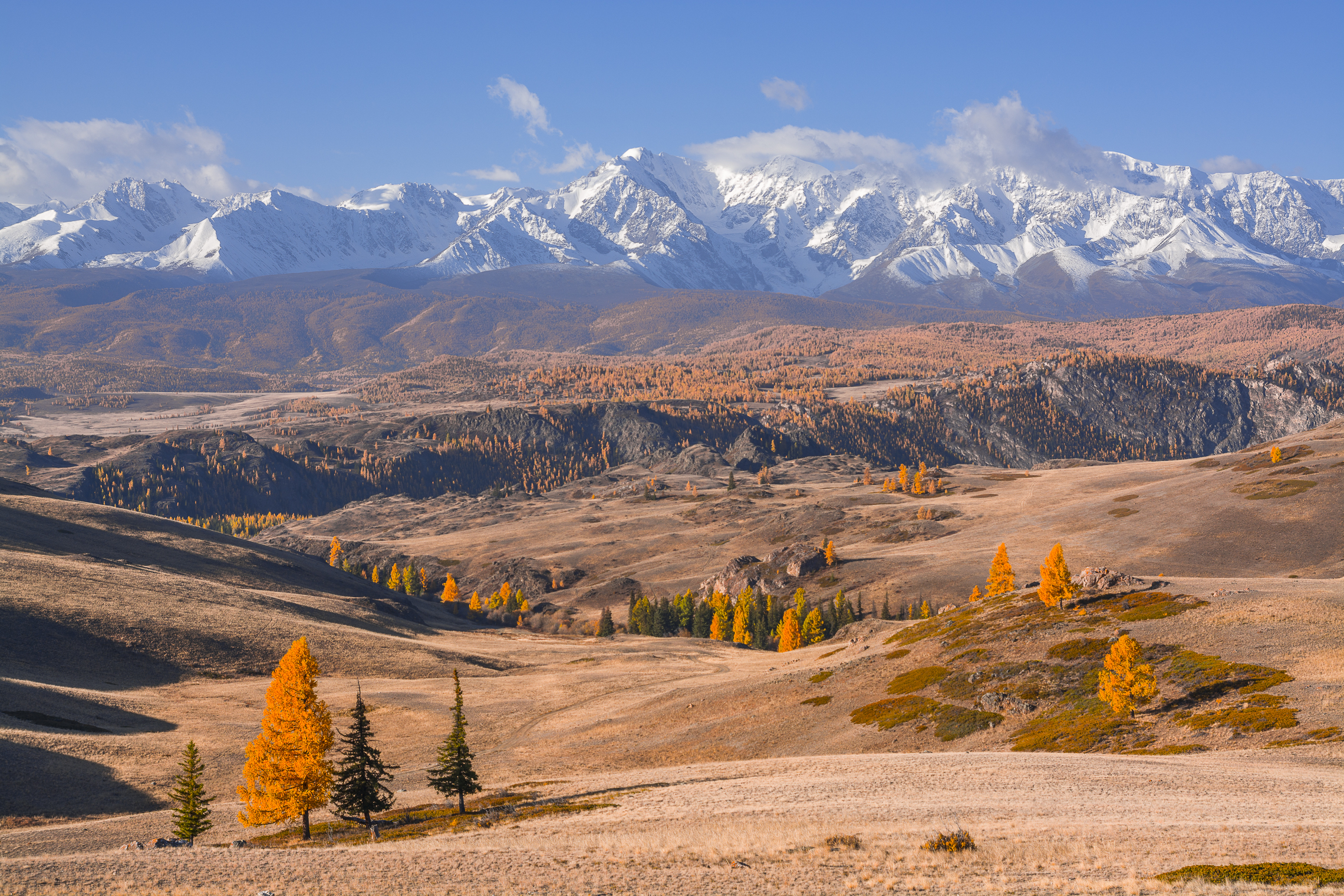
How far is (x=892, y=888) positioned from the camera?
1248 inches

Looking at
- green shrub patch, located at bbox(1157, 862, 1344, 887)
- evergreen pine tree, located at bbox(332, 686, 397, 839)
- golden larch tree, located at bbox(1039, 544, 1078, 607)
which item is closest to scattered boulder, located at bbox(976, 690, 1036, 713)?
golden larch tree, located at bbox(1039, 544, 1078, 607)

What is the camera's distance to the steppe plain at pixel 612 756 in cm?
Answer: 3491

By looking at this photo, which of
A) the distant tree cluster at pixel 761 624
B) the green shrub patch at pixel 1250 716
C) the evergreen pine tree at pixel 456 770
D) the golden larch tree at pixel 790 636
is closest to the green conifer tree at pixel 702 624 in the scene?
the distant tree cluster at pixel 761 624

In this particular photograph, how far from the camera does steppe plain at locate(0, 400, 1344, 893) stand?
1374 inches

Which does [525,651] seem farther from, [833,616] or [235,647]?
[833,616]

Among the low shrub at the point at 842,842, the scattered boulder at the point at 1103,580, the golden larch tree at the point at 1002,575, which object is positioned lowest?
the golden larch tree at the point at 1002,575

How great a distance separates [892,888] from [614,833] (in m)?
15.4

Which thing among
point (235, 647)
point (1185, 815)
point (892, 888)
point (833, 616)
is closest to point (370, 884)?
point (892, 888)

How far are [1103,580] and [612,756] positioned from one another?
6501cm

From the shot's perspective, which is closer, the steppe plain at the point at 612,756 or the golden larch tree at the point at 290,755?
the steppe plain at the point at 612,756

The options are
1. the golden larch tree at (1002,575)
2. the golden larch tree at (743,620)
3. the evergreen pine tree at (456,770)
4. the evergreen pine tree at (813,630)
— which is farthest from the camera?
the golden larch tree at (743,620)

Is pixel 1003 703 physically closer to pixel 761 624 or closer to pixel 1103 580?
pixel 1103 580

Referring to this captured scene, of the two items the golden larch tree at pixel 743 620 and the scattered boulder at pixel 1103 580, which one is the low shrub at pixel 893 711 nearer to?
the scattered boulder at pixel 1103 580

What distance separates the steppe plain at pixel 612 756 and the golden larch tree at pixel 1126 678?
8.49m
